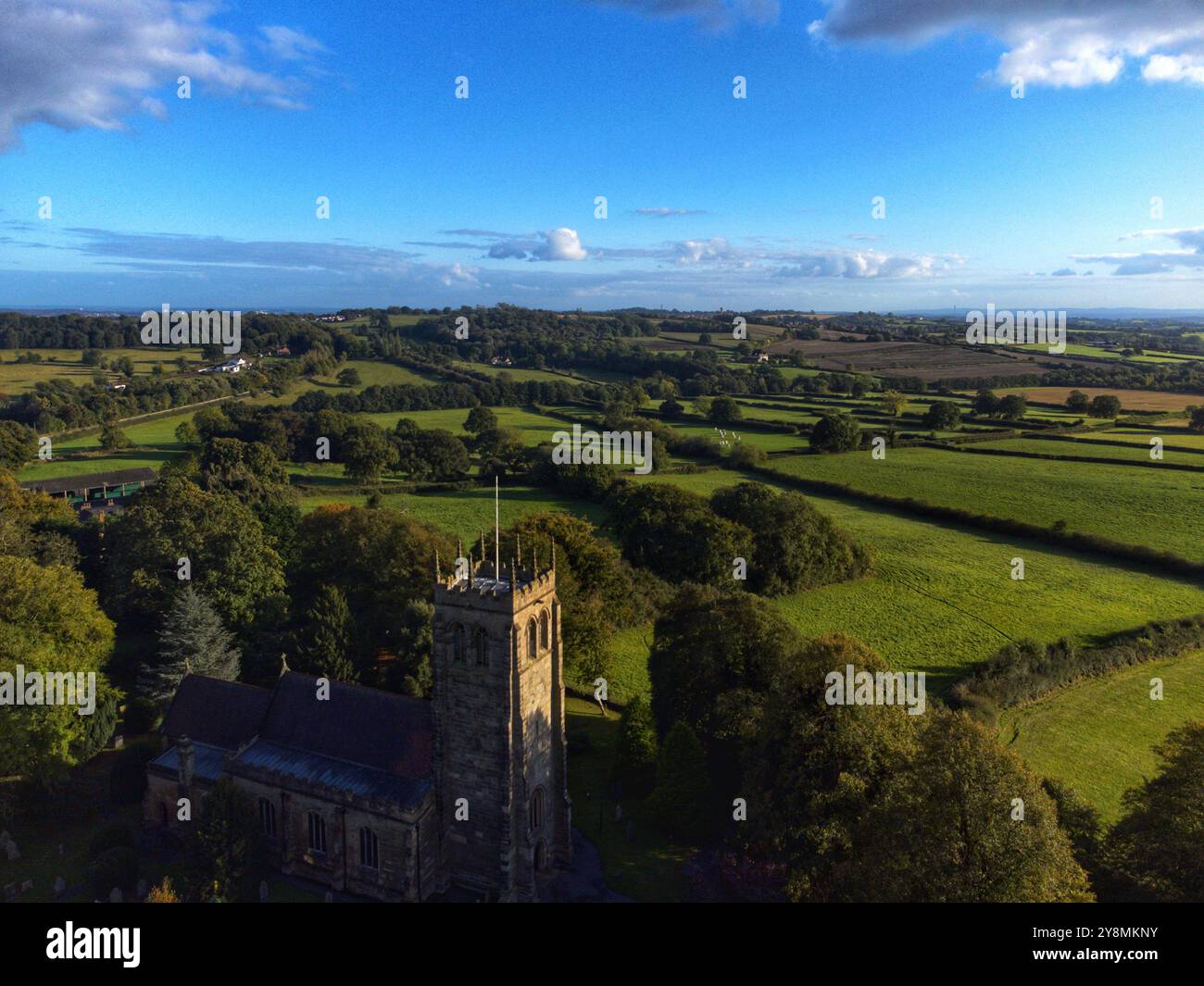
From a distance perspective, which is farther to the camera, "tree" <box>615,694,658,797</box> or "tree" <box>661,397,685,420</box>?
"tree" <box>661,397,685,420</box>

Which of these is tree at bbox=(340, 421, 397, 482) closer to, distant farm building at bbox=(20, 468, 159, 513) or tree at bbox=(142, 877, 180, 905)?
distant farm building at bbox=(20, 468, 159, 513)

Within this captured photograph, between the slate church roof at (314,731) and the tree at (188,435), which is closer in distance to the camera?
the slate church roof at (314,731)

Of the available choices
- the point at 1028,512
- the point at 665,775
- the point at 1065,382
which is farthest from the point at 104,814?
the point at 1065,382

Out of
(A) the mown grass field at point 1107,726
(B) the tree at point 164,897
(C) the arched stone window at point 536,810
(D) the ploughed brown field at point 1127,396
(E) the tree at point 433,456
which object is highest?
(D) the ploughed brown field at point 1127,396

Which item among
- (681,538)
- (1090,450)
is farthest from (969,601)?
(1090,450)

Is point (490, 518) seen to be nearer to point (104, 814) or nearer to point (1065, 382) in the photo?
point (104, 814)

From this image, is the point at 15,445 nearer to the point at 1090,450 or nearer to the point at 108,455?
A: the point at 108,455

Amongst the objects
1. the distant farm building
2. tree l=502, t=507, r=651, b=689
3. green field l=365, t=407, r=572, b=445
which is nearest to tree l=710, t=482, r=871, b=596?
tree l=502, t=507, r=651, b=689

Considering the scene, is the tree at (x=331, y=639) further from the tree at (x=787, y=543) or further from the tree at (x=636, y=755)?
the tree at (x=787, y=543)

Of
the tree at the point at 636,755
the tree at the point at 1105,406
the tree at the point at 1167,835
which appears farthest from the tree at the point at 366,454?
the tree at the point at 1105,406
